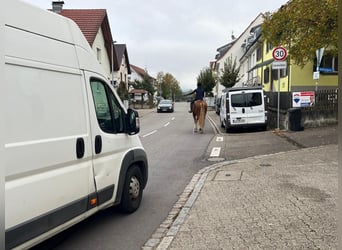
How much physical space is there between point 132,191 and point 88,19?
91.9 feet

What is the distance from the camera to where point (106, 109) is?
5359 mm

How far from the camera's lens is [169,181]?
8492mm

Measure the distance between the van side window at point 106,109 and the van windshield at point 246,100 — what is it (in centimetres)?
1342

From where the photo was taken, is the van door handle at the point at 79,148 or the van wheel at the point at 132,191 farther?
the van wheel at the point at 132,191

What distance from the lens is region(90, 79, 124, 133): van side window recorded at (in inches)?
Result: 201

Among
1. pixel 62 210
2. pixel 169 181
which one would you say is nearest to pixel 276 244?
pixel 62 210

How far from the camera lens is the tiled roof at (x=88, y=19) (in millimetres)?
30006

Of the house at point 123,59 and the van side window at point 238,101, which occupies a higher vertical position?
the house at point 123,59

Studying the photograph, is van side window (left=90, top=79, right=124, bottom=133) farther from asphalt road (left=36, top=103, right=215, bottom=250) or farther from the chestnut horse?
the chestnut horse

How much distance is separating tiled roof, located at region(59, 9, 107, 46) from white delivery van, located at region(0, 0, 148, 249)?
2542 centimetres

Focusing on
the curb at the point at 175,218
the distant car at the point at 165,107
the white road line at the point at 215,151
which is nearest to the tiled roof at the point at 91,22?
the distant car at the point at 165,107

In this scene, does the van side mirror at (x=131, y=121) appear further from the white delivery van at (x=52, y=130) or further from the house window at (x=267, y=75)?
the house window at (x=267, y=75)

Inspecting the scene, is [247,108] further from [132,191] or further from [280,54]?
[132,191]

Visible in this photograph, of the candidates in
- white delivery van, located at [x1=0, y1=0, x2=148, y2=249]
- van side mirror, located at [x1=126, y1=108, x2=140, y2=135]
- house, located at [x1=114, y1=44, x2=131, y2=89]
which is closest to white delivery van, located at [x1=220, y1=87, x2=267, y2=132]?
van side mirror, located at [x1=126, y1=108, x2=140, y2=135]
